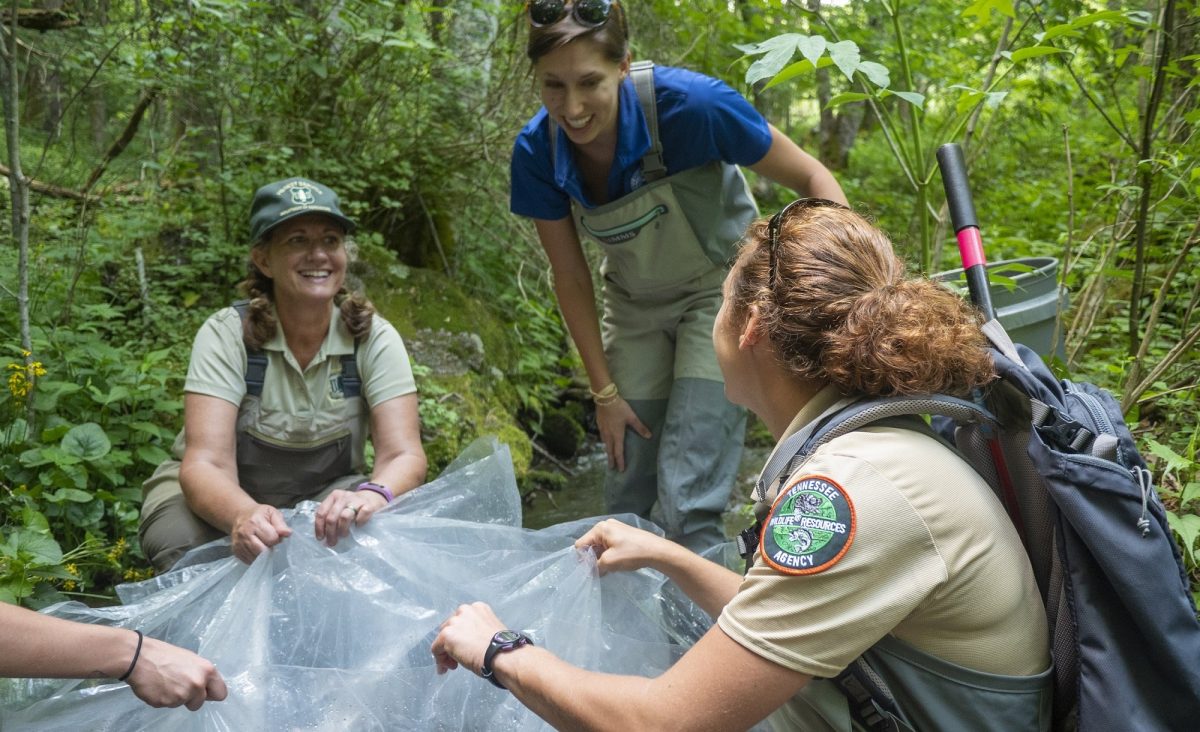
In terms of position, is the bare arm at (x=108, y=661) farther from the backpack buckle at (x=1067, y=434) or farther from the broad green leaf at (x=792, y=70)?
the broad green leaf at (x=792, y=70)

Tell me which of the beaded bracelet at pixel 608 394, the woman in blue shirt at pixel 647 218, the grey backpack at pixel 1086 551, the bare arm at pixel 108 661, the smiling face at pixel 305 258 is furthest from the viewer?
the beaded bracelet at pixel 608 394

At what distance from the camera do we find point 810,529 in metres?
1.28

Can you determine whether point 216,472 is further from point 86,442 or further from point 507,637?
point 507,637

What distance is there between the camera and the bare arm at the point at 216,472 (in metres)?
2.47

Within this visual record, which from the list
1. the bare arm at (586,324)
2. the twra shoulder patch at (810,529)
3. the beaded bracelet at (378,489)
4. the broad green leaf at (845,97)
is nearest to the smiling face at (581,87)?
the bare arm at (586,324)

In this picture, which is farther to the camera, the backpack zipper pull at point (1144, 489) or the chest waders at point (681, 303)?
the chest waders at point (681, 303)

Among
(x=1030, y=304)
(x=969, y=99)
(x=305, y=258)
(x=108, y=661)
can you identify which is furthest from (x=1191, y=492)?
(x=305, y=258)

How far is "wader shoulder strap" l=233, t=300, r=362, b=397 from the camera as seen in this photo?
9.32 ft

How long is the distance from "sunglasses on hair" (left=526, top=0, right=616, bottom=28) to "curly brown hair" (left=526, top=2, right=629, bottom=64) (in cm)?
1

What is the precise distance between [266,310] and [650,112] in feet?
4.32

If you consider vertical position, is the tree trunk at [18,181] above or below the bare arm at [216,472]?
above

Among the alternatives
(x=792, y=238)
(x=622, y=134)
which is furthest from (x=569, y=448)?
(x=792, y=238)

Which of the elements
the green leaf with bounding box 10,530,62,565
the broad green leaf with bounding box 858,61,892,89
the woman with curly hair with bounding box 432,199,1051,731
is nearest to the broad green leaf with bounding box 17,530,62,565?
the green leaf with bounding box 10,530,62,565

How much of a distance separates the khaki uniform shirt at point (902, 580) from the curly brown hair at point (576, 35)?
5.14 feet
